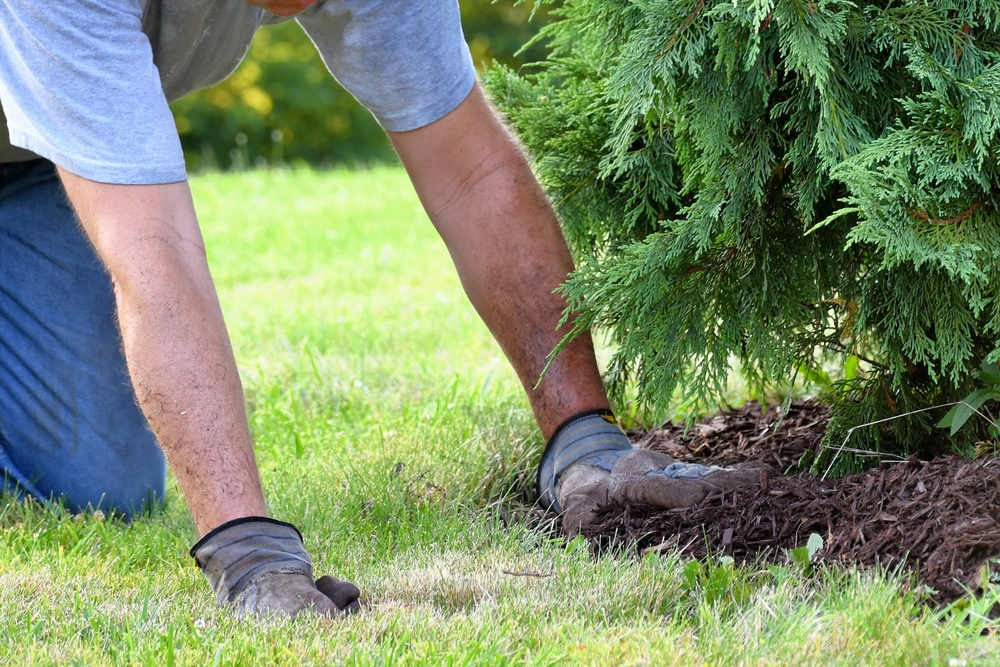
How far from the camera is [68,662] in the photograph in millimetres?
1808

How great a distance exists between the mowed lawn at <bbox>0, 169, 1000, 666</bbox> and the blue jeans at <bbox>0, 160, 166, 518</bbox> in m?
0.20

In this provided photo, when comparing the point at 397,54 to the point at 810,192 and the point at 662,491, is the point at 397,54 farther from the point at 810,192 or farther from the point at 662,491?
the point at 662,491

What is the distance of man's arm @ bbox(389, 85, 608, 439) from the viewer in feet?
9.12

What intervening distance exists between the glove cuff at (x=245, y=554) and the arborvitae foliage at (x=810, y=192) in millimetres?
866

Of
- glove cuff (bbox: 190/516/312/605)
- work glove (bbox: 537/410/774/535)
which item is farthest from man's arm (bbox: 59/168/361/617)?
work glove (bbox: 537/410/774/535)

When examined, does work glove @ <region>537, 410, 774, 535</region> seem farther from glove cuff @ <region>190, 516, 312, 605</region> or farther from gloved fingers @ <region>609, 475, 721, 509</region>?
glove cuff @ <region>190, 516, 312, 605</region>

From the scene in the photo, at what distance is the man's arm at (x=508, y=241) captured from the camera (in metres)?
2.78

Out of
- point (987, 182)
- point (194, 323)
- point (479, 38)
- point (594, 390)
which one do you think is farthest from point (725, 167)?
point (479, 38)

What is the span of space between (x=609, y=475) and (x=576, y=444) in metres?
0.17

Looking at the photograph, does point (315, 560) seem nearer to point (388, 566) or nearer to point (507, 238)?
point (388, 566)

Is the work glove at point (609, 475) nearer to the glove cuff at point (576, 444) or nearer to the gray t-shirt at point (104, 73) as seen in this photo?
the glove cuff at point (576, 444)

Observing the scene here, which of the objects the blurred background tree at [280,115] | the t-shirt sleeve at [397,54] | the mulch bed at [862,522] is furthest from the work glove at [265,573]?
the blurred background tree at [280,115]

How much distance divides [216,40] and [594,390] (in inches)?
57.1

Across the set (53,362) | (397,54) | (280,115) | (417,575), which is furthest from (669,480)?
(280,115)
